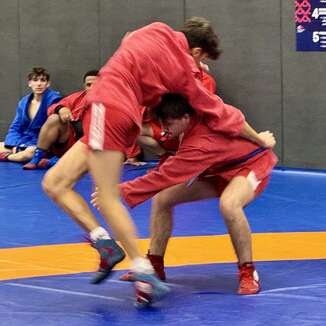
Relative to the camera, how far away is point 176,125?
195 inches

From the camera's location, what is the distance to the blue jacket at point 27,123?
32.3 feet

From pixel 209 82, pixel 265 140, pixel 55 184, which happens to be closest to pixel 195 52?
→ pixel 265 140

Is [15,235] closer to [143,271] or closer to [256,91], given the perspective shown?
[143,271]

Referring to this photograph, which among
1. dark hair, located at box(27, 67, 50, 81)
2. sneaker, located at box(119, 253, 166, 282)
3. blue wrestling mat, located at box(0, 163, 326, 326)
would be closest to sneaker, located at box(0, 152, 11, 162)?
dark hair, located at box(27, 67, 50, 81)

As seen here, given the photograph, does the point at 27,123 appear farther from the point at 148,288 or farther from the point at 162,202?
the point at 148,288

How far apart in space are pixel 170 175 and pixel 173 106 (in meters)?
0.34

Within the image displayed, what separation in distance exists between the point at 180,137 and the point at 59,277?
0.98m

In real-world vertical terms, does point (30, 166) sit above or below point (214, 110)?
below

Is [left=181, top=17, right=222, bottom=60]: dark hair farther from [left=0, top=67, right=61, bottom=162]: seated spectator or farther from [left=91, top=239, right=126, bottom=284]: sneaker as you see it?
[left=0, top=67, right=61, bottom=162]: seated spectator

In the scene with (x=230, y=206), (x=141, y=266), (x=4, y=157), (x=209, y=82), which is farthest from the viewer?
(x=4, y=157)

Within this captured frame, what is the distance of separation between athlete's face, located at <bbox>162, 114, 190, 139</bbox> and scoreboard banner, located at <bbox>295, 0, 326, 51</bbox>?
3.87 metres

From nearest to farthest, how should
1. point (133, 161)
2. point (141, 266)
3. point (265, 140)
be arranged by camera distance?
point (141, 266), point (265, 140), point (133, 161)

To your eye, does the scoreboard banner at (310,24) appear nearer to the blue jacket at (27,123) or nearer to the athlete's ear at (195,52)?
the blue jacket at (27,123)

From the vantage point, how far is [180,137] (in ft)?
16.9
